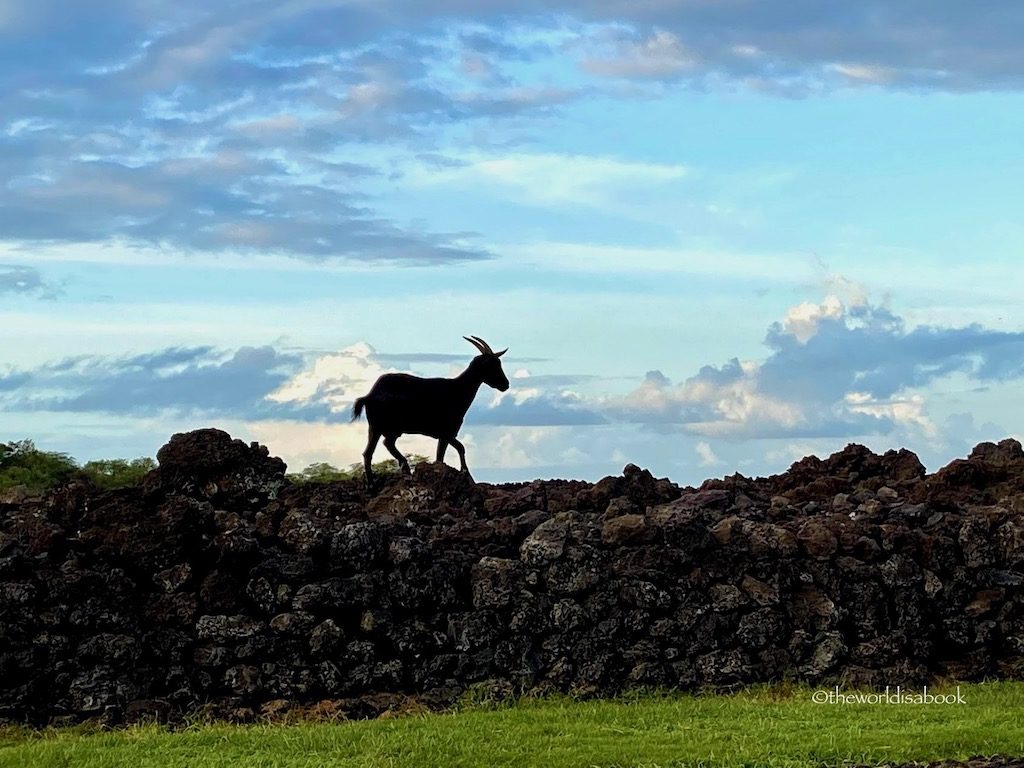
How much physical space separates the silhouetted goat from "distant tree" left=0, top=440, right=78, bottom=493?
12.6 metres

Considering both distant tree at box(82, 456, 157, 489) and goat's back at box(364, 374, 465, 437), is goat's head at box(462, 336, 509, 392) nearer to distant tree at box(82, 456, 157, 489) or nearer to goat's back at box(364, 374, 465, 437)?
goat's back at box(364, 374, 465, 437)

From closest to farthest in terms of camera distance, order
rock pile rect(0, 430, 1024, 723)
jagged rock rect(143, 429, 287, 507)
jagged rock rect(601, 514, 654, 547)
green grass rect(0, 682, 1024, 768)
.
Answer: green grass rect(0, 682, 1024, 768) → rock pile rect(0, 430, 1024, 723) → jagged rock rect(601, 514, 654, 547) → jagged rock rect(143, 429, 287, 507)

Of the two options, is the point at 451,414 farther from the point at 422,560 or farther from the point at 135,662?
the point at 135,662

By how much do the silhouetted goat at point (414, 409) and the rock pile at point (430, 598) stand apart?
2324 millimetres

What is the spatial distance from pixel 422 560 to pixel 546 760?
12.4ft

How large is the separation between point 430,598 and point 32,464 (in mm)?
19019

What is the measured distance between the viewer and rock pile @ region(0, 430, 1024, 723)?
1511 cm

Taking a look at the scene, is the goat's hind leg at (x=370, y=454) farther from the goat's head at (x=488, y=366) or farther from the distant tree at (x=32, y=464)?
the distant tree at (x=32, y=464)

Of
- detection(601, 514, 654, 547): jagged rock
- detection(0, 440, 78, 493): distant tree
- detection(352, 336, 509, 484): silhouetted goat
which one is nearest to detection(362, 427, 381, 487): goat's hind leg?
detection(352, 336, 509, 484): silhouetted goat

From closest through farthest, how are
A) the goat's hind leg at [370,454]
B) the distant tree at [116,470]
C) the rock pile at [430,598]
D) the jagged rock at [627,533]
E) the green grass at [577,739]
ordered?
1. the green grass at [577,739]
2. the rock pile at [430,598]
3. the jagged rock at [627,533]
4. the goat's hind leg at [370,454]
5. the distant tree at [116,470]

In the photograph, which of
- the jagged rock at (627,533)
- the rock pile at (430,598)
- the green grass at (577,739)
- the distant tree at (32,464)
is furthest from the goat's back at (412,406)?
the distant tree at (32,464)

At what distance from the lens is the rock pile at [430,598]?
49.6ft

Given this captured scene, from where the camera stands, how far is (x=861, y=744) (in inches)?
522

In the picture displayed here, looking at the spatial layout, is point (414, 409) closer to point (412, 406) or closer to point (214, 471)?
point (412, 406)
